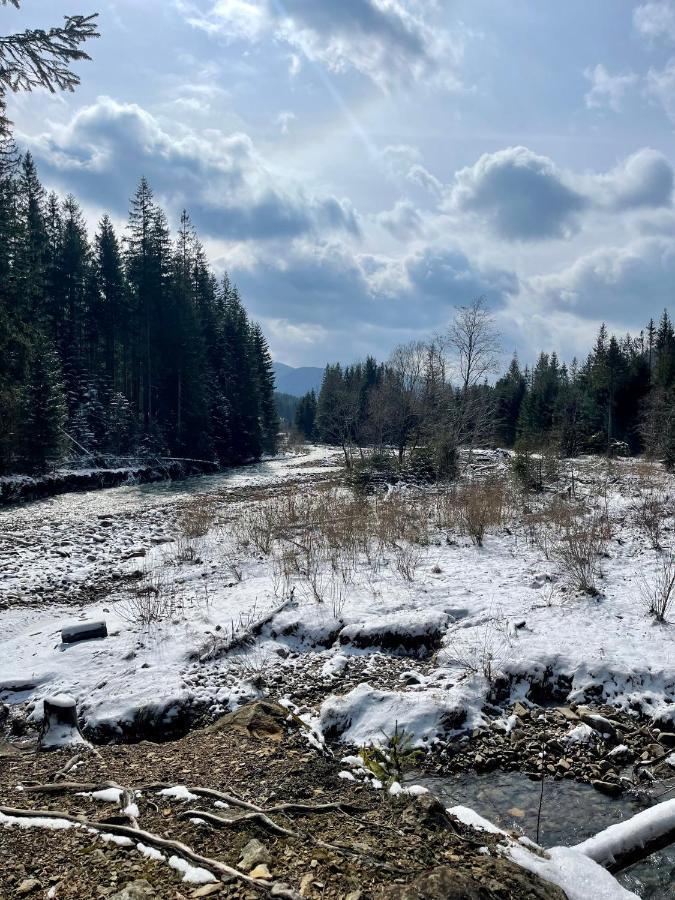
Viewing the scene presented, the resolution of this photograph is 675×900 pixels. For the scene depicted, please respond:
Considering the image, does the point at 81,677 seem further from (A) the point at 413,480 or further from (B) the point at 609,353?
(B) the point at 609,353

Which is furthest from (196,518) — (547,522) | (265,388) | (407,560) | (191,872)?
(265,388)

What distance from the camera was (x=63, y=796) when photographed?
3.90 metres

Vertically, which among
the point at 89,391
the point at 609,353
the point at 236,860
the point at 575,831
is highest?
the point at 609,353

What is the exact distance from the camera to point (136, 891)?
2619 mm

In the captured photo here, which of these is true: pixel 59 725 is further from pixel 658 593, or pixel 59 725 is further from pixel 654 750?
pixel 658 593

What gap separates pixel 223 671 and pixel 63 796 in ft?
8.62

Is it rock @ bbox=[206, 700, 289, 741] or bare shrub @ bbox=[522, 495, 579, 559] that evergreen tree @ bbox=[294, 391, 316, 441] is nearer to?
bare shrub @ bbox=[522, 495, 579, 559]

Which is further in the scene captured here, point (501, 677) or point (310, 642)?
point (310, 642)

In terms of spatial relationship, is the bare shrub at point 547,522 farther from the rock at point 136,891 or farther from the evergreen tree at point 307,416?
the evergreen tree at point 307,416

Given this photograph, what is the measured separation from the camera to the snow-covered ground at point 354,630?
571cm

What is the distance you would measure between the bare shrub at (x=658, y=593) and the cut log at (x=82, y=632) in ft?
24.9

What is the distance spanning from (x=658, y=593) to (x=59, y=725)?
7.89 meters

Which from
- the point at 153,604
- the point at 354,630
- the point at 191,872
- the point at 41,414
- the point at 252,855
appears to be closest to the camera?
the point at 191,872

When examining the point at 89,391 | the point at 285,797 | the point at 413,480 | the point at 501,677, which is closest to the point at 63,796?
the point at 285,797
